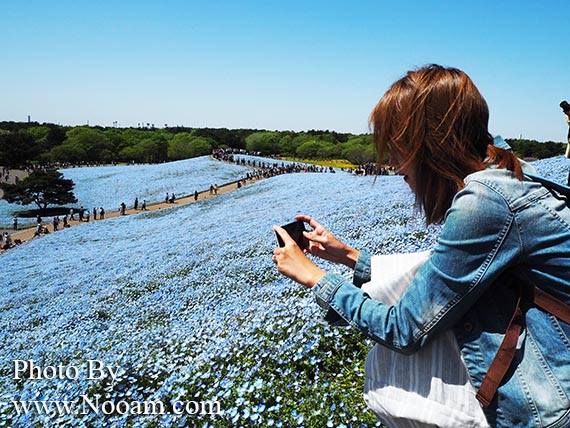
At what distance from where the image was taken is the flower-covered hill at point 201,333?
3.68 meters

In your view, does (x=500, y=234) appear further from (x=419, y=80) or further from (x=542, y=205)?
(x=419, y=80)

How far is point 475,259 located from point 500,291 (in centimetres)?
19

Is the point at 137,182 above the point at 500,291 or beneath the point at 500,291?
beneath

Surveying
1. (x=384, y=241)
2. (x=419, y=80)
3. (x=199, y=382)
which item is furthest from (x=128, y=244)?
(x=419, y=80)

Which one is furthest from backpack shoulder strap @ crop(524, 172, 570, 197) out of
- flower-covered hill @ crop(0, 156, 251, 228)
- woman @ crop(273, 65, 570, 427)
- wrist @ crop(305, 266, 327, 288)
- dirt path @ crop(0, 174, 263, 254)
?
flower-covered hill @ crop(0, 156, 251, 228)

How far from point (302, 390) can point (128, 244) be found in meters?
15.7

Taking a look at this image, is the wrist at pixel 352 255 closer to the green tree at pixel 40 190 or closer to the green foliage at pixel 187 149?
the green tree at pixel 40 190

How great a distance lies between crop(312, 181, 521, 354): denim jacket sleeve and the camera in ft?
4.22

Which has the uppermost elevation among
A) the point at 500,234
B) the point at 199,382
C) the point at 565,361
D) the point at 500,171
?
the point at 500,171

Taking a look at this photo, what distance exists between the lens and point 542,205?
130 cm

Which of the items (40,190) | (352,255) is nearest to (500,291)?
(352,255)

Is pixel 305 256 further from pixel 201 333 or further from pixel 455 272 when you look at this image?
pixel 201 333

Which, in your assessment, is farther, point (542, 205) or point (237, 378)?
point (237, 378)

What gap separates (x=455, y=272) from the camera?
1313mm
